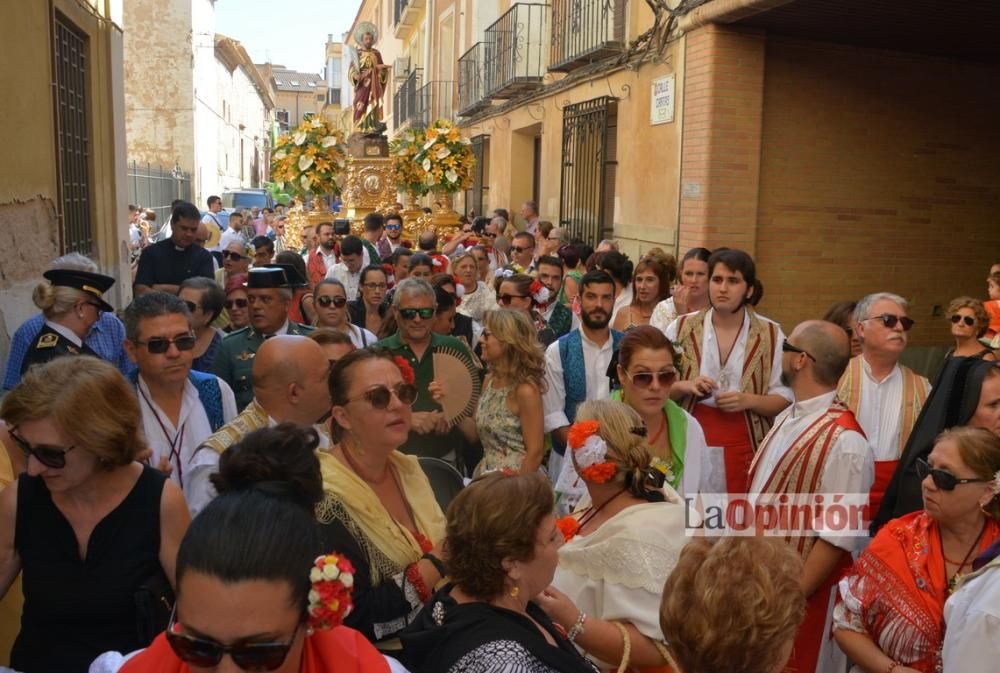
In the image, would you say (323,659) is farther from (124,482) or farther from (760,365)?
(760,365)

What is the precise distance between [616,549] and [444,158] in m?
12.1

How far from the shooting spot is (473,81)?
74.5 ft

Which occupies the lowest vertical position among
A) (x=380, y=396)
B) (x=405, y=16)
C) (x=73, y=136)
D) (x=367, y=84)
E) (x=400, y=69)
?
(x=380, y=396)

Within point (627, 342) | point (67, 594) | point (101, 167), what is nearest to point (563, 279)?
point (627, 342)

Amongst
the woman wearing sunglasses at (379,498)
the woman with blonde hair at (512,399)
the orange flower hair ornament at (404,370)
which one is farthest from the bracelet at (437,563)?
the woman with blonde hair at (512,399)

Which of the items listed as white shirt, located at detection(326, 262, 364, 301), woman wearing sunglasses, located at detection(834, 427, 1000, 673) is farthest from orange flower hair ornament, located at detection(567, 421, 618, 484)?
white shirt, located at detection(326, 262, 364, 301)

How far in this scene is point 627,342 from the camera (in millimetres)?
4375

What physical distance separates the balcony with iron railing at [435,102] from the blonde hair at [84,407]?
1024 inches

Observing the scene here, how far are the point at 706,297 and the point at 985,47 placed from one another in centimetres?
610

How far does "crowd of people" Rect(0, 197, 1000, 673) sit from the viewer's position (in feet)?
7.39

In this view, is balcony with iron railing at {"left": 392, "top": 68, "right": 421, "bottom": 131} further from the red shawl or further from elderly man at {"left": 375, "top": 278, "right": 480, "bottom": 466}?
the red shawl

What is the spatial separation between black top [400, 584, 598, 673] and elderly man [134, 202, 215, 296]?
20.1ft

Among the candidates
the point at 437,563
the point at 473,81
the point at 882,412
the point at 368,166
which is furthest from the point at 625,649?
the point at 473,81

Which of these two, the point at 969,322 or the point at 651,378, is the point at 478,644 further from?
the point at 969,322
